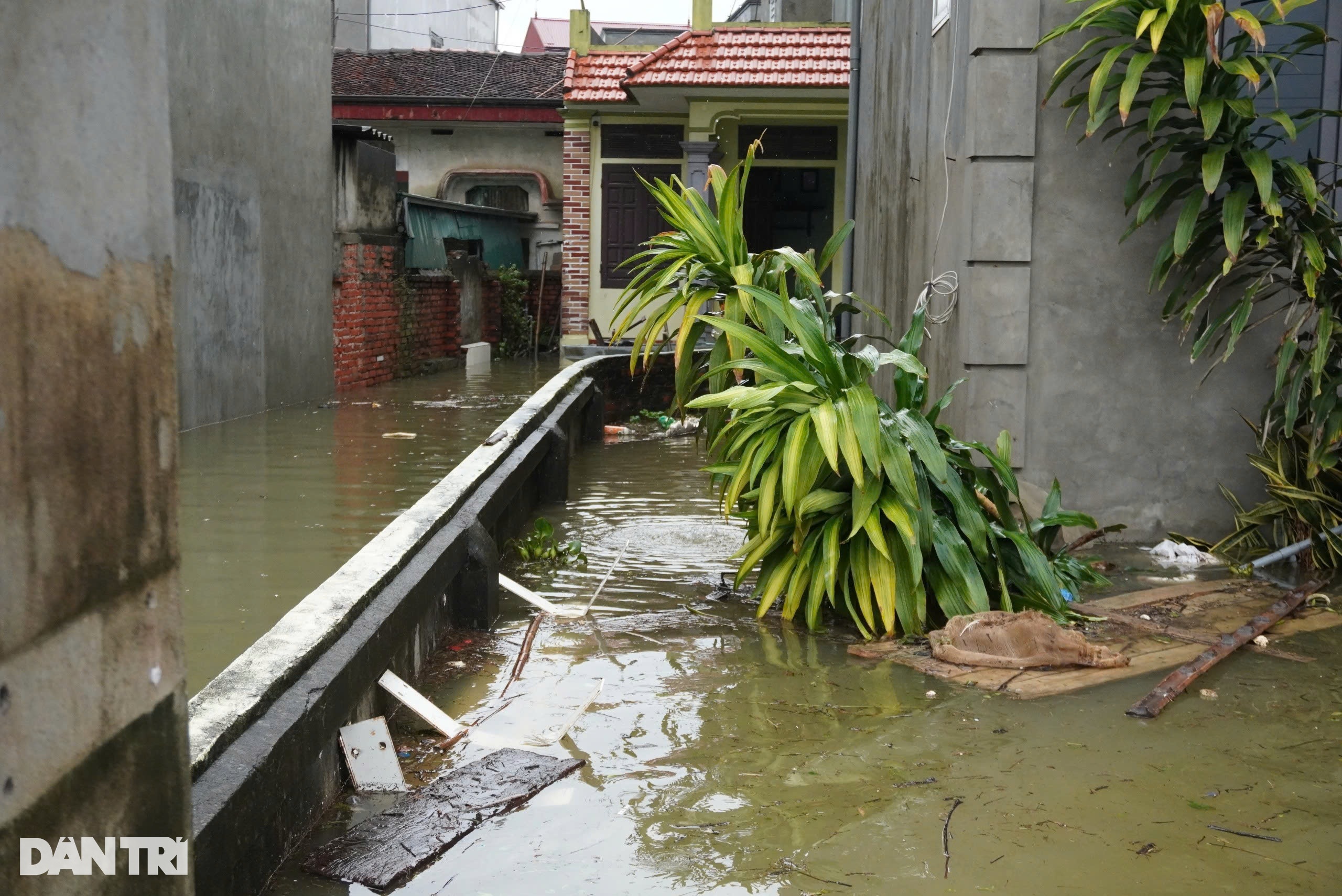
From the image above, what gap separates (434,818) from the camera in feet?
11.0

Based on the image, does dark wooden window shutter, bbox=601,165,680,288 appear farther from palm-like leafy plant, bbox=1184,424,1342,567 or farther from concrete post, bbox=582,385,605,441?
palm-like leafy plant, bbox=1184,424,1342,567

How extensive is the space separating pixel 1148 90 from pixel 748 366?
8.93ft

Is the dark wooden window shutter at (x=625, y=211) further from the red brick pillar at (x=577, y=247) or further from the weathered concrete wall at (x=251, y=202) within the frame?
the weathered concrete wall at (x=251, y=202)

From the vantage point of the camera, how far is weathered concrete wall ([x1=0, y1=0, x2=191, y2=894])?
1469mm

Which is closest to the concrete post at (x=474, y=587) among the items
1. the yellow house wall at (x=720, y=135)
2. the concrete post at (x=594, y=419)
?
the concrete post at (x=594, y=419)

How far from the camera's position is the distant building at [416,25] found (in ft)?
89.0

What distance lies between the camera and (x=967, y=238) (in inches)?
248

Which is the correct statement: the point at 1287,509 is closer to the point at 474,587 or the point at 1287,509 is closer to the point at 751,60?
the point at 474,587

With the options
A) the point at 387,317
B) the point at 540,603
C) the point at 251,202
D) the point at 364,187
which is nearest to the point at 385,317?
the point at 387,317

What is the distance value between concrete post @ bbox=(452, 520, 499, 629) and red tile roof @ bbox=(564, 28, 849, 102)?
12.0 metres

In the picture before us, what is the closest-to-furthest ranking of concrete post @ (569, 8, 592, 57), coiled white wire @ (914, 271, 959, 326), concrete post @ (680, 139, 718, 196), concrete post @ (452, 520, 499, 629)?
concrete post @ (452, 520, 499, 629) → coiled white wire @ (914, 271, 959, 326) → concrete post @ (680, 139, 718, 196) → concrete post @ (569, 8, 592, 57)

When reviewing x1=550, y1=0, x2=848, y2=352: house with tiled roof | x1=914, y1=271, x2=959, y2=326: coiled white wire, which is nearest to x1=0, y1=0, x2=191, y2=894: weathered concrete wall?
x1=914, y1=271, x2=959, y2=326: coiled white wire

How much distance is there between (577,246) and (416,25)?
585 inches

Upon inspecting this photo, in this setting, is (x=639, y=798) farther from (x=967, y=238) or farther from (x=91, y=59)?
(x=967, y=238)
